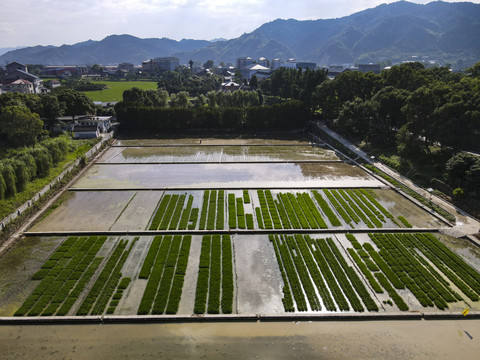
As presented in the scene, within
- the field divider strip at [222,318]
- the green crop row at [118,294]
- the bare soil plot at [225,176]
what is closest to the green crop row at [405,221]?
the bare soil plot at [225,176]

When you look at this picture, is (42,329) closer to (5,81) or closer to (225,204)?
(225,204)

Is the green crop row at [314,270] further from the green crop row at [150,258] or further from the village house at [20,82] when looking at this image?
the village house at [20,82]

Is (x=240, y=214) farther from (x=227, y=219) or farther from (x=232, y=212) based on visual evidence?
(x=227, y=219)

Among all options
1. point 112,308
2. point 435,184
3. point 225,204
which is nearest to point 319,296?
point 112,308

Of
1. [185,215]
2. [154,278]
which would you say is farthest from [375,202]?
[154,278]

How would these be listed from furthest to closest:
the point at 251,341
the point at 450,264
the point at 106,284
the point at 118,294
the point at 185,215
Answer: the point at 185,215, the point at 450,264, the point at 106,284, the point at 118,294, the point at 251,341
